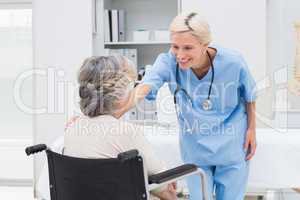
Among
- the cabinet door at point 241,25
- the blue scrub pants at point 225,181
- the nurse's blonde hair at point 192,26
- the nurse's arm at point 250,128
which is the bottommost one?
the blue scrub pants at point 225,181

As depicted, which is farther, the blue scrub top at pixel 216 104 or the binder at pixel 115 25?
the binder at pixel 115 25

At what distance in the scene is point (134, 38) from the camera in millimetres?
3490

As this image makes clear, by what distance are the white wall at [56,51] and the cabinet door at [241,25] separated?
891 millimetres

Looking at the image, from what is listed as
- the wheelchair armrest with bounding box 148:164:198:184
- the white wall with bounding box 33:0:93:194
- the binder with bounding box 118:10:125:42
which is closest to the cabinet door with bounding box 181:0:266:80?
the binder with bounding box 118:10:125:42

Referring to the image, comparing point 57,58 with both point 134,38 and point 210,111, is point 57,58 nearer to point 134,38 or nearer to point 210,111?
point 134,38

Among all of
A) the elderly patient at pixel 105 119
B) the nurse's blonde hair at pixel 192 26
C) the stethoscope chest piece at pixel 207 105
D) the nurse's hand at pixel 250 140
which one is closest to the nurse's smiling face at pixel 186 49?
the nurse's blonde hair at pixel 192 26

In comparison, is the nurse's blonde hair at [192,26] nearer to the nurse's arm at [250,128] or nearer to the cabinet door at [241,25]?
the nurse's arm at [250,128]

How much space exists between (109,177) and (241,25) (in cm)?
223

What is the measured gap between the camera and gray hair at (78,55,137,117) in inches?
55.9

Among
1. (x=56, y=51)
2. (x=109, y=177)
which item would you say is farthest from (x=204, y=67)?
(x=56, y=51)

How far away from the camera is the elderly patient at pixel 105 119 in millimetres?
1389

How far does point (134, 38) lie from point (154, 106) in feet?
1.98

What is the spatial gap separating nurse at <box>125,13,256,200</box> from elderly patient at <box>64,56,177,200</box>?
30cm

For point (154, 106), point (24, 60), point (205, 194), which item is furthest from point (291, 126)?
point (24, 60)
